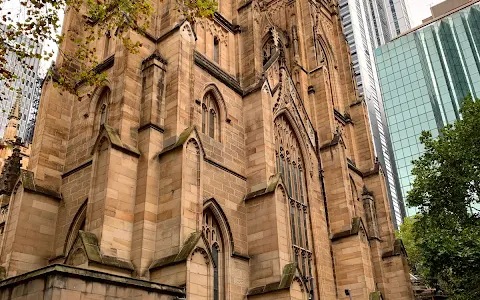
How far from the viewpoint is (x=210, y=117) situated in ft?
59.4

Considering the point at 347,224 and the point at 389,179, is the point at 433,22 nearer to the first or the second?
the point at 389,179

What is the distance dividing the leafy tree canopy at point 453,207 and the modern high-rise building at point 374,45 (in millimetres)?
56040

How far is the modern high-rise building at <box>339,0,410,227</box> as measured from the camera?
8150 cm

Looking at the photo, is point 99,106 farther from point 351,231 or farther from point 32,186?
point 351,231

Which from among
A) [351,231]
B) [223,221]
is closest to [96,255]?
[223,221]

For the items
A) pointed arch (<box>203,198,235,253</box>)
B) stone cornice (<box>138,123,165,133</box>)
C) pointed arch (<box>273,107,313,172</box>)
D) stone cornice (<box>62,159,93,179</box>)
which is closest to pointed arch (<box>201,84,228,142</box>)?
stone cornice (<box>138,123,165,133</box>)

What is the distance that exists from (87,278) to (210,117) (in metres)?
9.78

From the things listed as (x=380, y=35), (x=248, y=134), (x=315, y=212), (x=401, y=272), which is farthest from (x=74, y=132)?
(x=380, y=35)

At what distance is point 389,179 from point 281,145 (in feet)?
212

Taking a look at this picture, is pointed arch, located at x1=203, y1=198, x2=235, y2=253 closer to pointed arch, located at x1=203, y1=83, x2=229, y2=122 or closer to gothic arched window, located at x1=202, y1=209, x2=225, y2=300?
gothic arched window, located at x1=202, y1=209, x2=225, y2=300

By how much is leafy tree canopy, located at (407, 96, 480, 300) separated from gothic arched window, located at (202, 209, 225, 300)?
30.6 ft

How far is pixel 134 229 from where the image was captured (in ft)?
45.0

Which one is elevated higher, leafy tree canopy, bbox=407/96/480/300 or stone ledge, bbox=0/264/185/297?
leafy tree canopy, bbox=407/96/480/300

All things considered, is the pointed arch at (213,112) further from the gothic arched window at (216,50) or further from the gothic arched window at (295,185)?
the gothic arched window at (295,185)
